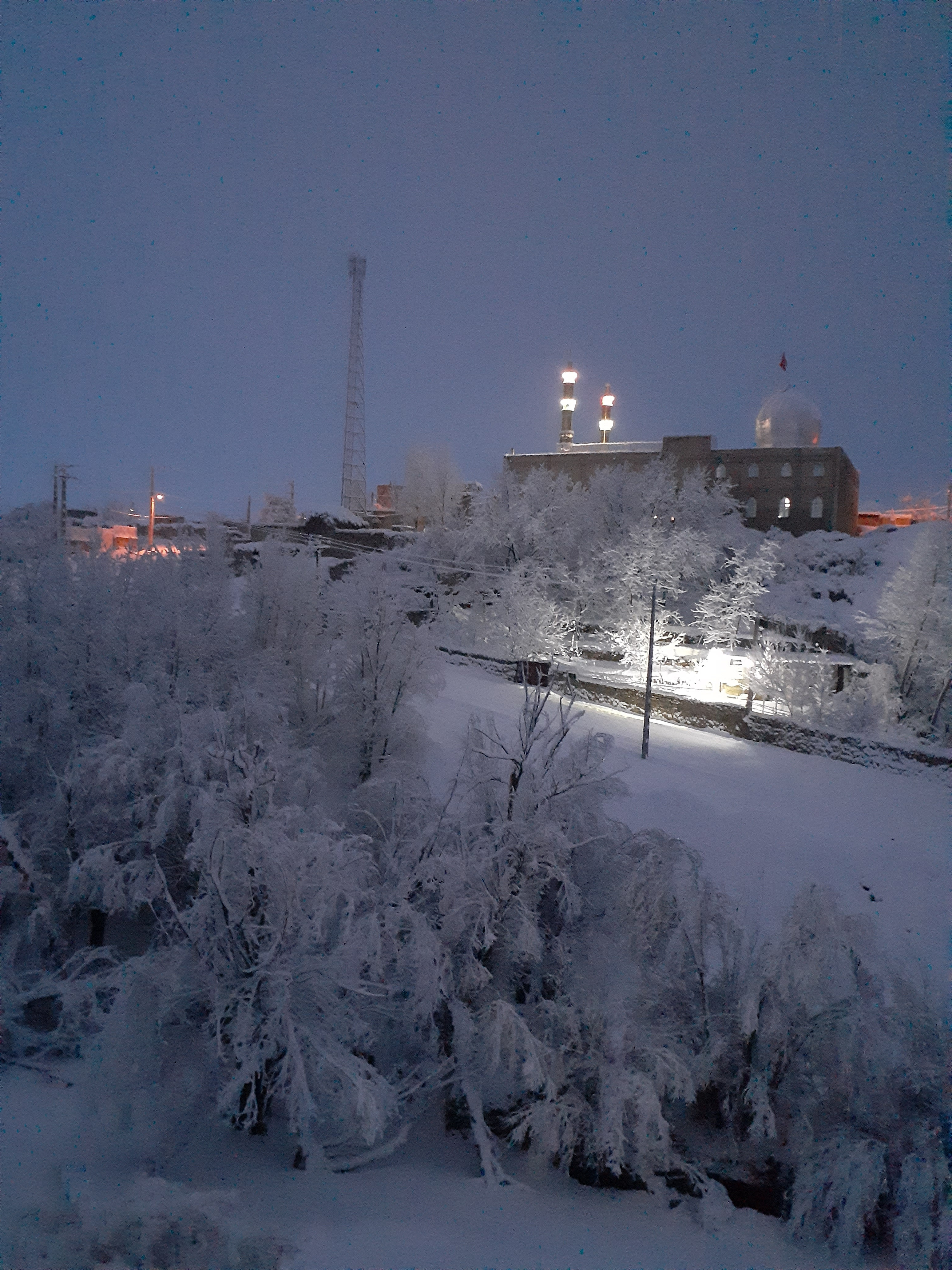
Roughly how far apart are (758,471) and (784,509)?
2698 millimetres

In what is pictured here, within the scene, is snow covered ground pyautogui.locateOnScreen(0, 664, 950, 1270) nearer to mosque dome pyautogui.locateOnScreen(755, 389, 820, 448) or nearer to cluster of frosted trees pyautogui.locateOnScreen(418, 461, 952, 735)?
cluster of frosted trees pyautogui.locateOnScreen(418, 461, 952, 735)

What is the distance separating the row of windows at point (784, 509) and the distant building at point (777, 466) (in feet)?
0.12

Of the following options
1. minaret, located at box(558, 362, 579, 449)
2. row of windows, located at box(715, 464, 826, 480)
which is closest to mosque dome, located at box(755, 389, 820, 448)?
row of windows, located at box(715, 464, 826, 480)

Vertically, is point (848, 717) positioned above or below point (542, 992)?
above

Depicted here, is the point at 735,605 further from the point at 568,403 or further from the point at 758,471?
the point at 568,403

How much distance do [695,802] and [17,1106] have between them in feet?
46.3

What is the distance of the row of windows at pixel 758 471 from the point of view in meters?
41.7

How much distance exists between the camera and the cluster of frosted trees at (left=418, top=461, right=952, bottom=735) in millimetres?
23984

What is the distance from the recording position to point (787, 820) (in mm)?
17312

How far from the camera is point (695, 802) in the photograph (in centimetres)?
1759

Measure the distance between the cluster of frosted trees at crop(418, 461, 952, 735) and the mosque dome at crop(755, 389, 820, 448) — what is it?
7.60 metres

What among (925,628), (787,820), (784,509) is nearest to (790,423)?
(784,509)

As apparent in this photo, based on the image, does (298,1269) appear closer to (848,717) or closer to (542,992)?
(542,992)

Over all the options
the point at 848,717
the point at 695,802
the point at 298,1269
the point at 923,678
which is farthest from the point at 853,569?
the point at 298,1269
